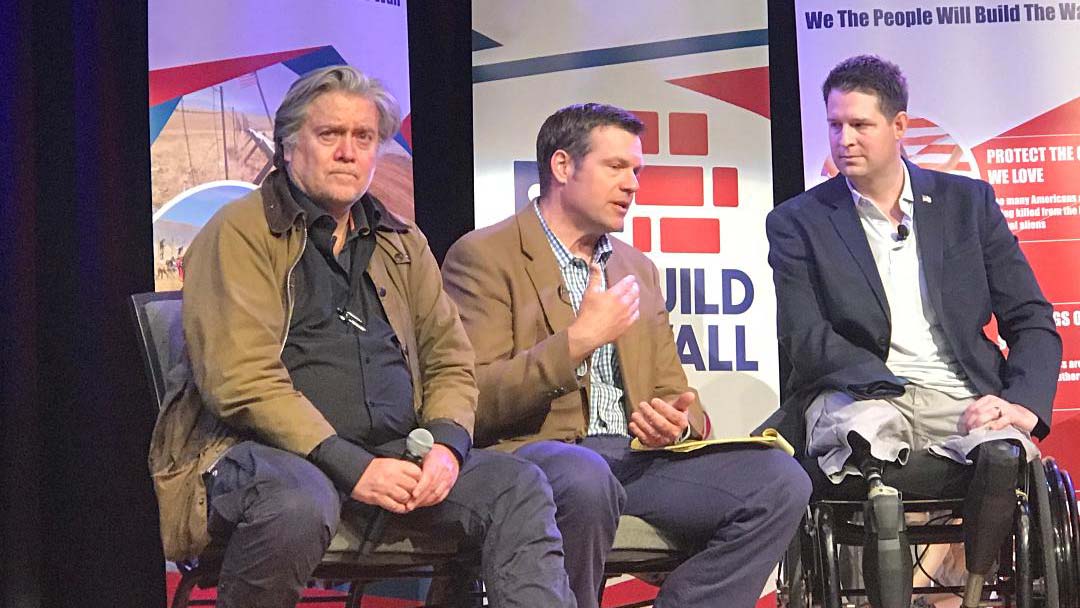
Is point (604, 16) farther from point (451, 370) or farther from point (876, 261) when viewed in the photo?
point (451, 370)

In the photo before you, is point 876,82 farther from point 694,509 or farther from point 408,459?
point 408,459

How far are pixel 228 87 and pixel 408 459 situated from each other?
1.74 meters

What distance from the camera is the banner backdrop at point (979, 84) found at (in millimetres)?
4410

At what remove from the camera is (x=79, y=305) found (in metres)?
3.59

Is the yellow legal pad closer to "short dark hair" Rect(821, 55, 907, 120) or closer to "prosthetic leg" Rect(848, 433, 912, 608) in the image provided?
"prosthetic leg" Rect(848, 433, 912, 608)

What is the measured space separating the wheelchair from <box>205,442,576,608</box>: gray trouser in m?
0.81

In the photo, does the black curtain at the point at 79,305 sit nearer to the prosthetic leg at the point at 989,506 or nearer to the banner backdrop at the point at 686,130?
the banner backdrop at the point at 686,130

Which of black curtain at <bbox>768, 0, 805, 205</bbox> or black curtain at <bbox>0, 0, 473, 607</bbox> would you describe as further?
black curtain at <bbox>768, 0, 805, 205</bbox>

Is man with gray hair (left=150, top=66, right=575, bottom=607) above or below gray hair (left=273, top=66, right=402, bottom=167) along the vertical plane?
below

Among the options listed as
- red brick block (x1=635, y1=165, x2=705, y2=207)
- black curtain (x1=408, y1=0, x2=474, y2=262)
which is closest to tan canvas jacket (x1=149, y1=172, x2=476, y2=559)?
black curtain (x1=408, y1=0, x2=474, y2=262)

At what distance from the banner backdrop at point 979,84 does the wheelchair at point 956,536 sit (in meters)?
1.59

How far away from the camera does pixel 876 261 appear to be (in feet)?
11.0

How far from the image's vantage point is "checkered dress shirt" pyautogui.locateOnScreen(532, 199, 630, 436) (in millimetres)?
3059

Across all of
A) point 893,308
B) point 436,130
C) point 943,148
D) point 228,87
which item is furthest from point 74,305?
point 943,148
